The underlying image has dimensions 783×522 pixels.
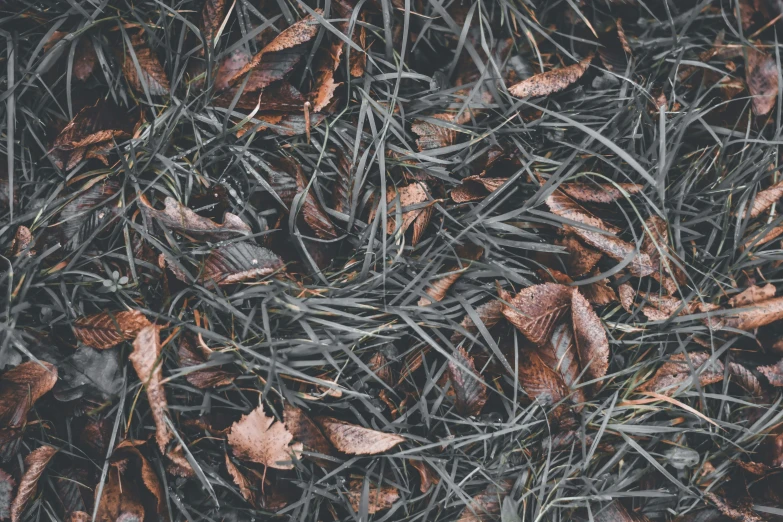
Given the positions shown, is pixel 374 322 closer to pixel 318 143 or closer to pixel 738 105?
pixel 318 143

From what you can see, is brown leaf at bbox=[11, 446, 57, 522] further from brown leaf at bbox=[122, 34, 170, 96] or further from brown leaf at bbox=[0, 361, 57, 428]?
brown leaf at bbox=[122, 34, 170, 96]

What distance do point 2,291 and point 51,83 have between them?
71 cm

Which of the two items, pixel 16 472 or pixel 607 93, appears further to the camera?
pixel 607 93

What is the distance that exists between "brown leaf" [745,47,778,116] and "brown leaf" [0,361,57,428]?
2557 mm

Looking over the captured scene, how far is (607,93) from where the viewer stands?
190cm

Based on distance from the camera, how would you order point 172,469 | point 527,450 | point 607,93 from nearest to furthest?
point 172,469
point 527,450
point 607,93

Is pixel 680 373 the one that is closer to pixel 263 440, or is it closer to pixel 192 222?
pixel 263 440

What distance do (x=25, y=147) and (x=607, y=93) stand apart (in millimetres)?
2026

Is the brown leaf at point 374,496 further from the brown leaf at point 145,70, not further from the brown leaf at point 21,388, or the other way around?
the brown leaf at point 145,70

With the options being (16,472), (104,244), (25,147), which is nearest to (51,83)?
(25,147)

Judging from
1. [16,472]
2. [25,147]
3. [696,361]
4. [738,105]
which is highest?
[25,147]

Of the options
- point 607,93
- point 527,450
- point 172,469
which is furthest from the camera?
point 607,93

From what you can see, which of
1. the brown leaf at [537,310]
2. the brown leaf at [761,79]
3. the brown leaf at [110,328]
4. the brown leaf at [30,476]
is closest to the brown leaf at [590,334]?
the brown leaf at [537,310]

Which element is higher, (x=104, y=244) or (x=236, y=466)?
(x=104, y=244)
